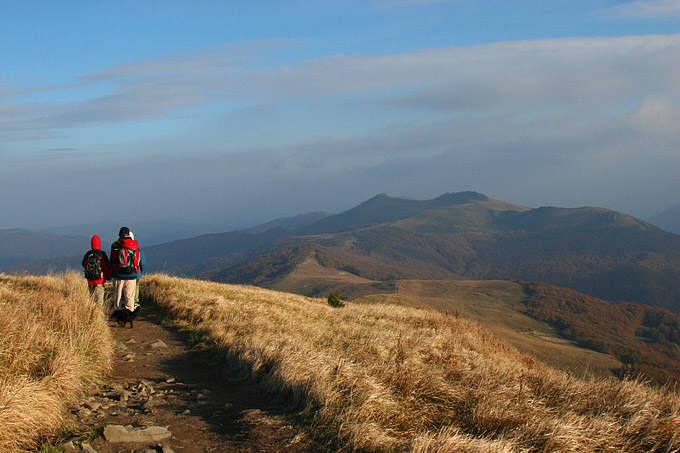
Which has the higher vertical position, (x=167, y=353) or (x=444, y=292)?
(x=167, y=353)

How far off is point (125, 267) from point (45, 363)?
17.1 feet

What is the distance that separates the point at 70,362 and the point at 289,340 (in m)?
4.00

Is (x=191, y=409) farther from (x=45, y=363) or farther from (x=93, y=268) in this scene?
(x=93, y=268)

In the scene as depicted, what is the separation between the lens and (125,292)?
37.7 ft

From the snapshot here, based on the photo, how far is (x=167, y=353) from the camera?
935 centimetres

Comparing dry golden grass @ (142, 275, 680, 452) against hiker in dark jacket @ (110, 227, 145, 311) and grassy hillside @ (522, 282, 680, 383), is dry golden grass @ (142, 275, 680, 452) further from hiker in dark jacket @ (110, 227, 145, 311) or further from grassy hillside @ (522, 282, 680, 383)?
grassy hillside @ (522, 282, 680, 383)

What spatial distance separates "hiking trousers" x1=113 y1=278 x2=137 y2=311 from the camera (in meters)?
11.3

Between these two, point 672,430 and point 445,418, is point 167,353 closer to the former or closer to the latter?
point 445,418

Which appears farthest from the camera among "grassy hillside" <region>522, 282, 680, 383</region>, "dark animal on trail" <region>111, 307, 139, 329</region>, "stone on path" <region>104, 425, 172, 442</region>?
"grassy hillside" <region>522, 282, 680, 383</region>

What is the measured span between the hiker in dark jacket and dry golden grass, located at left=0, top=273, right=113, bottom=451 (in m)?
1.52

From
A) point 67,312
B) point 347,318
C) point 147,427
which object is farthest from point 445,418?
point 347,318

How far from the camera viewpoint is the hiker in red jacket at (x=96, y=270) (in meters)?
11.2

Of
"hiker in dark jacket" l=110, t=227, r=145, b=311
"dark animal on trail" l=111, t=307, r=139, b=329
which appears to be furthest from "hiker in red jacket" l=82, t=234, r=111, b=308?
"dark animal on trail" l=111, t=307, r=139, b=329

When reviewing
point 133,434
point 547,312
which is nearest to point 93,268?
point 133,434
